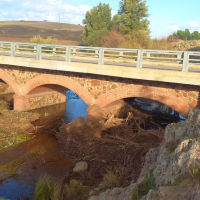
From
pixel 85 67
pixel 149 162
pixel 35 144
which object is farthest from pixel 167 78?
pixel 35 144

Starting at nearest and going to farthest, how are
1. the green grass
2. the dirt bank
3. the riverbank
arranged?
the riverbank
the dirt bank
the green grass

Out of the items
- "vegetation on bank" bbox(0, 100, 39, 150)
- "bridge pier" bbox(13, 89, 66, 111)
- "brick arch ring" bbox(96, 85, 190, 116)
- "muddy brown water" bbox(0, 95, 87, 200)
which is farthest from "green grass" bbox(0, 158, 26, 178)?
"bridge pier" bbox(13, 89, 66, 111)

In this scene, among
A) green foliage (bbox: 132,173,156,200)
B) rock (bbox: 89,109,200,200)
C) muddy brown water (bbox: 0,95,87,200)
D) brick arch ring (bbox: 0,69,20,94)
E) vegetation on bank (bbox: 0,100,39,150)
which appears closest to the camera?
rock (bbox: 89,109,200,200)

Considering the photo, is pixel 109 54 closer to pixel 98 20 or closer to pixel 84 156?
pixel 84 156

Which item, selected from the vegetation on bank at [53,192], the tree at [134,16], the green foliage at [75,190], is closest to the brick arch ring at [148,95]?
the green foliage at [75,190]

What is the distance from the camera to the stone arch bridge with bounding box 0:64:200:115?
9.95 meters

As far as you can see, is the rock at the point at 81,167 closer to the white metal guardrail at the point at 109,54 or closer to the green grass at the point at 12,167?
the green grass at the point at 12,167

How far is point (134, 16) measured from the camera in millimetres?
35312

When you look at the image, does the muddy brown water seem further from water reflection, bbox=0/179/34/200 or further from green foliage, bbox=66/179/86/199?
green foliage, bbox=66/179/86/199

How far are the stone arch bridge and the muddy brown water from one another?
210cm

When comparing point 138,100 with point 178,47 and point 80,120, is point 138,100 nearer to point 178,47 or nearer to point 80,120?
point 80,120

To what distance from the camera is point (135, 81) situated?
10.8 m

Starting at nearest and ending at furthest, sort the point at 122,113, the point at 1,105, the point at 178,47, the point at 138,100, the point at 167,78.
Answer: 1. the point at 167,78
2. the point at 122,113
3. the point at 1,105
4. the point at 138,100
5. the point at 178,47

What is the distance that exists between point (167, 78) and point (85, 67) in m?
3.52
